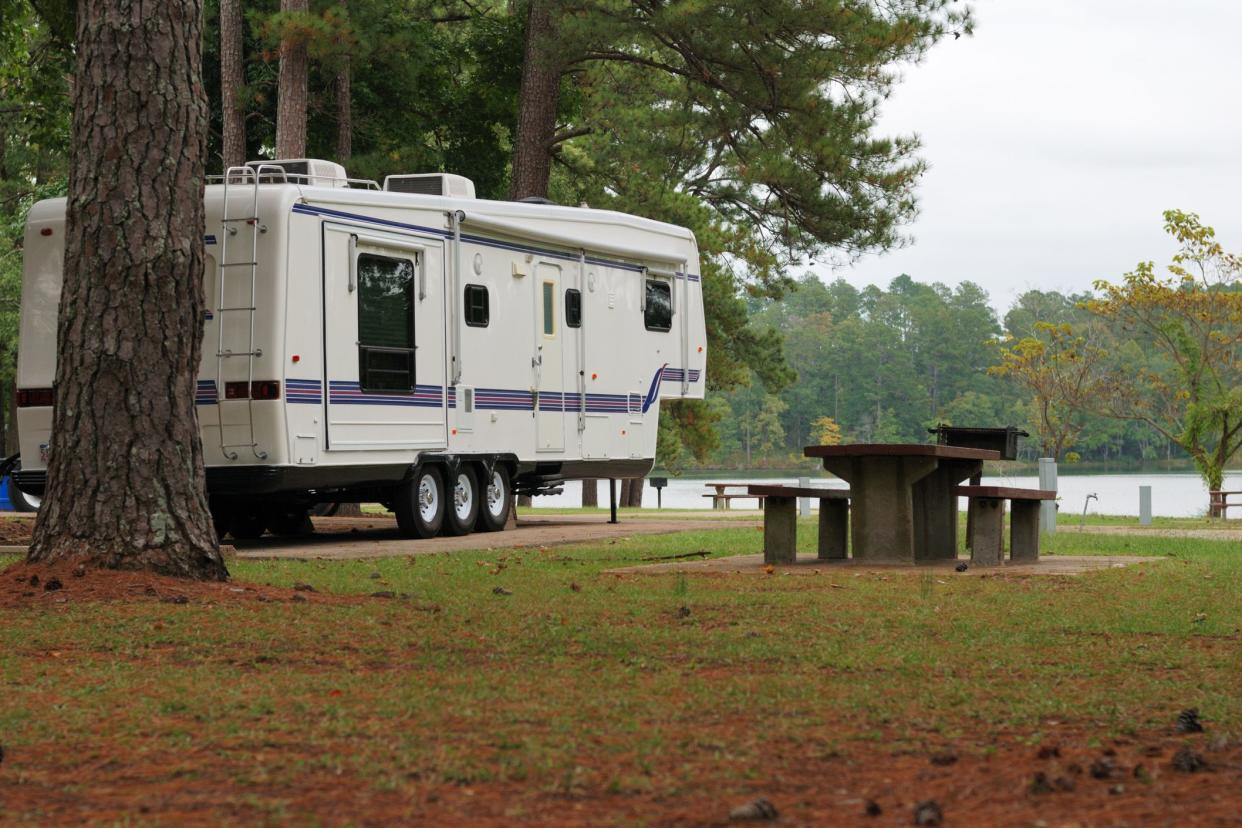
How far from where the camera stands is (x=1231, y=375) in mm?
45906

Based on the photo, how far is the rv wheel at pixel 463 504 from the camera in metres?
15.3

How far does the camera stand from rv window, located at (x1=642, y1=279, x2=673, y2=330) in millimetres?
17469

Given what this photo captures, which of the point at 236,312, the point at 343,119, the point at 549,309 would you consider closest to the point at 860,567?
the point at 236,312

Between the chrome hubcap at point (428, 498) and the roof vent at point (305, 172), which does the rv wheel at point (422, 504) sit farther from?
the roof vent at point (305, 172)

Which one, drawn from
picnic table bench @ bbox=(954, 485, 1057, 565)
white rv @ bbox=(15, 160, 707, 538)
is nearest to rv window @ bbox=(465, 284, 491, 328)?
white rv @ bbox=(15, 160, 707, 538)

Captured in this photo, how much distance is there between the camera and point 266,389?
42.4ft

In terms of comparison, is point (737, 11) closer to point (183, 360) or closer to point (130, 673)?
point (183, 360)

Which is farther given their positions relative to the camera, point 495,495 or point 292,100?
point 292,100

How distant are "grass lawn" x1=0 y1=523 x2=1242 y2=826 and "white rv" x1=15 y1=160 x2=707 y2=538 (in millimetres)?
4283

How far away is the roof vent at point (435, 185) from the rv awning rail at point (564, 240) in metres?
0.28

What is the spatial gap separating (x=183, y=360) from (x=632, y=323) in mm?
8615

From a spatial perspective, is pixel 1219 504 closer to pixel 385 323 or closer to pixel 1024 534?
pixel 1024 534

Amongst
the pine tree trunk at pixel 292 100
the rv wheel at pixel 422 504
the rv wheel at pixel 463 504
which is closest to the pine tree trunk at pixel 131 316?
the rv wheel at pixel 422 504

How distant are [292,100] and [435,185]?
5720mm
